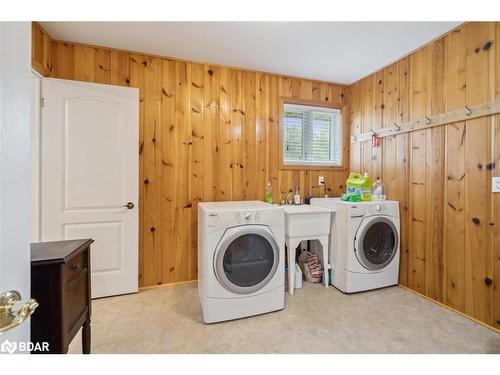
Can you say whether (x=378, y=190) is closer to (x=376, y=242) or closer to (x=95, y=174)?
(x=376, y=242)

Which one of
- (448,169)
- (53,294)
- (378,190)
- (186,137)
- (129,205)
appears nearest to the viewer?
(53,294)

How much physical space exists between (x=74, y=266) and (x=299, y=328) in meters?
1.54

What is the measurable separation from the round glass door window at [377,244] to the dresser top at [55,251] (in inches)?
88.1

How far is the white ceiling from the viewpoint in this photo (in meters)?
1.99

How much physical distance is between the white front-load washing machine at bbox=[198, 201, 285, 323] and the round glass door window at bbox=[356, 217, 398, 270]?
0.89 metres

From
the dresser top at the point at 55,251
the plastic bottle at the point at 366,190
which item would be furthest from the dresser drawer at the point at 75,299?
the plastic bottle at the point at 366,190

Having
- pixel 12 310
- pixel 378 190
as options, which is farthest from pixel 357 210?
pixel 12 310

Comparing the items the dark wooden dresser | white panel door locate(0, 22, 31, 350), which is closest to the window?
the dark wooden dresser

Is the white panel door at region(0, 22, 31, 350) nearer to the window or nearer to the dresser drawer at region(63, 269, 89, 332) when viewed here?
the dresser drawer at region(63, 269, 89, 332)

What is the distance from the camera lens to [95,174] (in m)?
2.20

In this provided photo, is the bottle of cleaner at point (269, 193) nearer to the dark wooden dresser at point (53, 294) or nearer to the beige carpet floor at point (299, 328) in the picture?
the beige carpet floor at point (299, 328)

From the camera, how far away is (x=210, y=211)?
187cm
